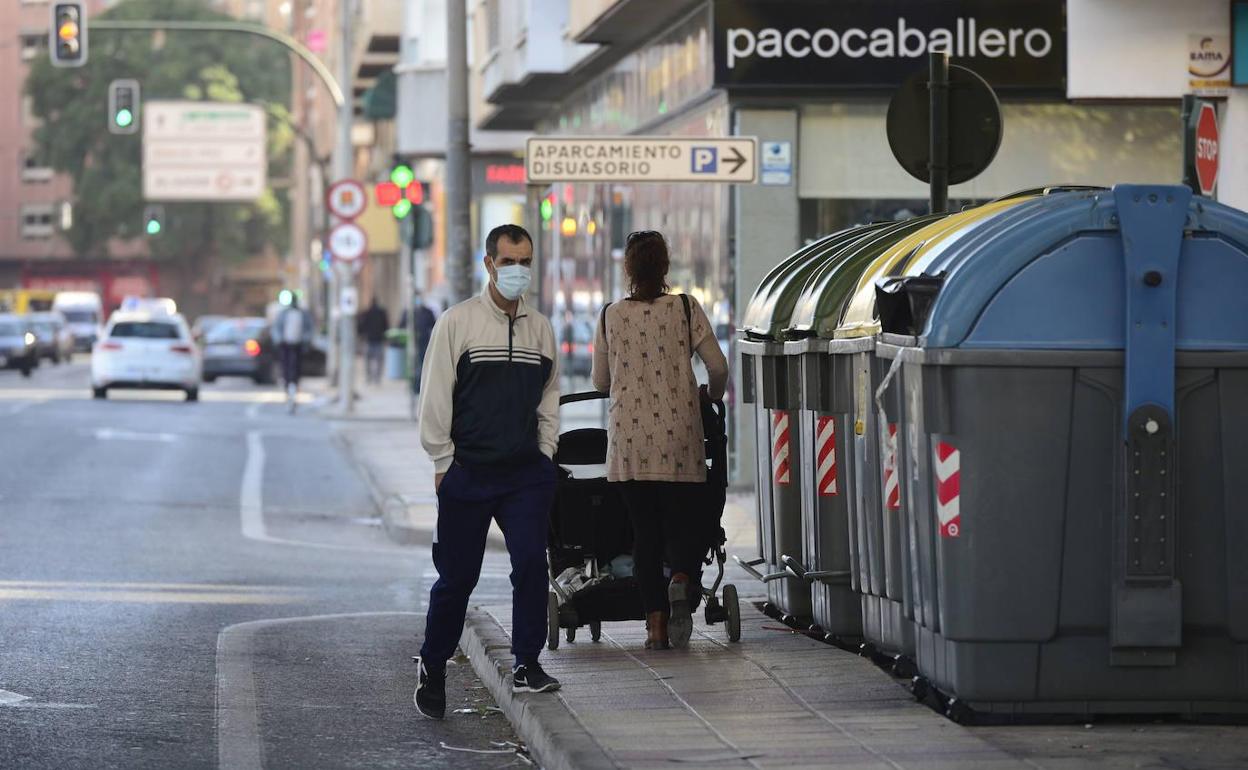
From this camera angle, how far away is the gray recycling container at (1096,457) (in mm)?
7609

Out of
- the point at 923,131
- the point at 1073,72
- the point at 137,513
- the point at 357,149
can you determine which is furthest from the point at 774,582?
the point at 357,149

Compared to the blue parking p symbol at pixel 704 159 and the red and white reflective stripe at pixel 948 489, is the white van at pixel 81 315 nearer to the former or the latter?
the blue parking p symbol at pixel 704 159

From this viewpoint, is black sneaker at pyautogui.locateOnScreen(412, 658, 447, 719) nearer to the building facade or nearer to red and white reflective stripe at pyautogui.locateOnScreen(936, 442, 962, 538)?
red and white reflective stripe at pyautogui.locateOnScreen(936, 442, 962, 538)

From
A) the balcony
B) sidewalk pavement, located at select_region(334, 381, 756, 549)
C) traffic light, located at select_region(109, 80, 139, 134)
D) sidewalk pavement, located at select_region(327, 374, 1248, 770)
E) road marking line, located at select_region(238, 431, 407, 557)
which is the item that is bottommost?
road marking line, located at select_region(238, 431, 407, 557)

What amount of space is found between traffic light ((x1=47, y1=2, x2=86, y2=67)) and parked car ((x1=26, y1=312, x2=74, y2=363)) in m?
37.1

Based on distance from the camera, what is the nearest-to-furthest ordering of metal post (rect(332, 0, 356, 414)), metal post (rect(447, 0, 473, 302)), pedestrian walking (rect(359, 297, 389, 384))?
metal post (rect(447, 0, 473, 302)) → metal post (rect(332, 0, 356, 414)) → pedestrian walking (rect(359, 297, 389, 384))

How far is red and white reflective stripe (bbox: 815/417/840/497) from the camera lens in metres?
9.60

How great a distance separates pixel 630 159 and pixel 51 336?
6033cm

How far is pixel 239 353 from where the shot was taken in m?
54.5

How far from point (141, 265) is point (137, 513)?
97.0 meters

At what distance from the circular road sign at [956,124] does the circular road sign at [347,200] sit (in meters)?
21.0

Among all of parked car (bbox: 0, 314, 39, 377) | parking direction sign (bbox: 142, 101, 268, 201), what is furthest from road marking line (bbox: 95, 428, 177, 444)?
parking direction sign (bbox: 142, 101, 268, 201)

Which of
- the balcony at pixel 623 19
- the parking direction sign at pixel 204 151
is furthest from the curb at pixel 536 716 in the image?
the parking direction sign at pixel 204 151

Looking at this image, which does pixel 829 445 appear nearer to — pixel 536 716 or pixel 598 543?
pixel 598 543
